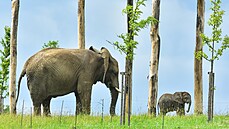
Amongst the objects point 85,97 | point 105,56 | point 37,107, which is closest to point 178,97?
point 105,56

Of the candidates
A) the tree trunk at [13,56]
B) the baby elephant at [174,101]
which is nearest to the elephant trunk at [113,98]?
the tree trunk at [13,56]

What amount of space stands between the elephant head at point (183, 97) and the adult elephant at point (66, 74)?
7.01m

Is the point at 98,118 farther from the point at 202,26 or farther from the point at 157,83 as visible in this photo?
the point at 202,26

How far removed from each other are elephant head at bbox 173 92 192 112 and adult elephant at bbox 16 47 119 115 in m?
7.01

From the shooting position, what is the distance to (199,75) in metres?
23.7

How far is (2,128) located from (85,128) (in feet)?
7.36

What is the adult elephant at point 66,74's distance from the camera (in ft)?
70.6

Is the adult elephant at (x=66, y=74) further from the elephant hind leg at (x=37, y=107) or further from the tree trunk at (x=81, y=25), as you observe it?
the tree trunk at (x=81, y=25)

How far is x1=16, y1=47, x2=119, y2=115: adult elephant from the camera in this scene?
21516 millimetres

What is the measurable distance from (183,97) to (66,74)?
8.76m

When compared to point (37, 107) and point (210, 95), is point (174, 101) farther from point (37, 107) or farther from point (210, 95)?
A: point (210, 95)

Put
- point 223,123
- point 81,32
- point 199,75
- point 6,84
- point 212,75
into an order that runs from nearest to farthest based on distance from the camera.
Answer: point 223,123
point 212,75
point 199,75
point 81,32
point 6,84

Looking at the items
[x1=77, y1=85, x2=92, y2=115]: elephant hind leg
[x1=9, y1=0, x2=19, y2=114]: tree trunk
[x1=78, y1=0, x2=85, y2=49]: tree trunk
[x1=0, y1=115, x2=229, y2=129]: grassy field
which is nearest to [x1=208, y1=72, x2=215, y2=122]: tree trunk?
[x1=0, y1=115, x2=229, y2=129]: grassy field

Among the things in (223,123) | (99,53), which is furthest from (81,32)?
(223,123)
